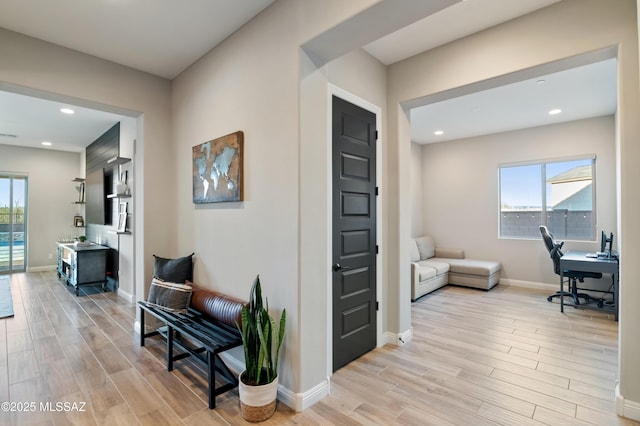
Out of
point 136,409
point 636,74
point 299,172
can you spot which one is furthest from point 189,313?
point 636,74

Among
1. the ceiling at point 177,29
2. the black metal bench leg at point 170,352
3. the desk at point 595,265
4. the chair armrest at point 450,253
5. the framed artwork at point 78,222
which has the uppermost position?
the ceiling at point 177,29

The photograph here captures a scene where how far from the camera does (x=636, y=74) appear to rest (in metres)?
1.99

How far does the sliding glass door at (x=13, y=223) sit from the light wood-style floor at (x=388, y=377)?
162 inches

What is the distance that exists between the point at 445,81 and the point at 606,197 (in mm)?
4170

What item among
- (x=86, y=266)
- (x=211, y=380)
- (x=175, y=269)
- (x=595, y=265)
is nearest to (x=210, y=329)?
(x=211, y=380)

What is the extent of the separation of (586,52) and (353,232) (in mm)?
2154

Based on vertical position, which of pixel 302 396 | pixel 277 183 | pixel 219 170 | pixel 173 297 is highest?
pixel 219 170

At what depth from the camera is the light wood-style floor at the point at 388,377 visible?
2.09 m

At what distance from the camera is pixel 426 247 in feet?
21.1

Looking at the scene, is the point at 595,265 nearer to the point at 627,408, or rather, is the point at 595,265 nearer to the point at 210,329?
the point at 627,408

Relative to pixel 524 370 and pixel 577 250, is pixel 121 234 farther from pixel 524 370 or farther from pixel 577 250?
pixel 577 250

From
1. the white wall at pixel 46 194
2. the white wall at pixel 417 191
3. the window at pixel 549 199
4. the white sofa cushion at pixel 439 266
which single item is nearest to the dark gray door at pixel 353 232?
the white sofa cushion at pixel 439 266

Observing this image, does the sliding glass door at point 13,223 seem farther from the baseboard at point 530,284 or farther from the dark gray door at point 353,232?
the baseboard at point 530,284

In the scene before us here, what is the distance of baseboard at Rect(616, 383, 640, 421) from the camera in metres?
2.02
